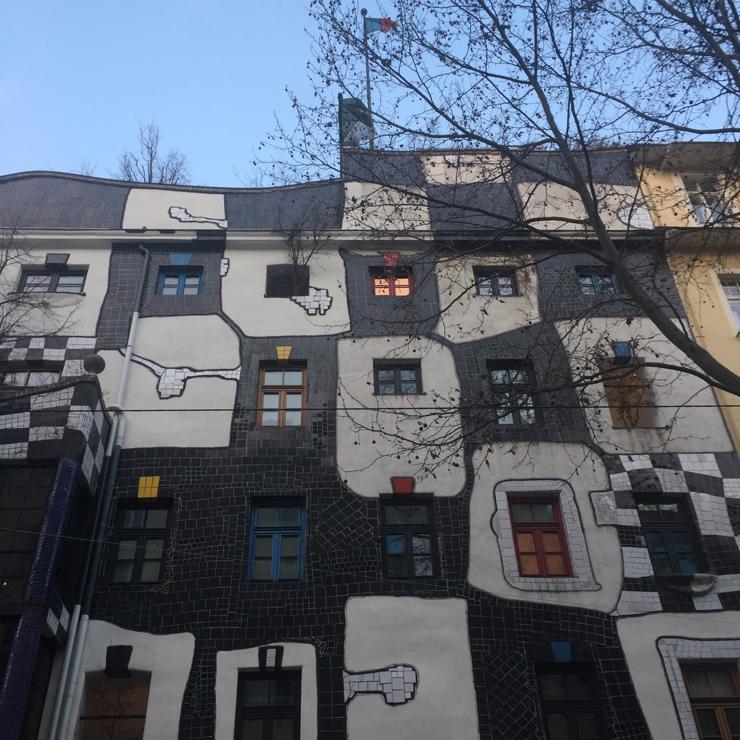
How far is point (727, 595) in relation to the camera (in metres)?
9.92

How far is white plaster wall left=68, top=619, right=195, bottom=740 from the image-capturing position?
8828mm

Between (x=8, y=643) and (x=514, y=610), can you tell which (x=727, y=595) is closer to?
(x=514, y=610)

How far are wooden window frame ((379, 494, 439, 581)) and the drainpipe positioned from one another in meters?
3.62

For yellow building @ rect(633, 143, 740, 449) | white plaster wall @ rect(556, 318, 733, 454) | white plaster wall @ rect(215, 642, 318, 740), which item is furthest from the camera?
yellow building @ rect(633, 143, 740, 449)

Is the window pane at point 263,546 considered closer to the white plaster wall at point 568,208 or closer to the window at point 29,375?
the window at point 29,375

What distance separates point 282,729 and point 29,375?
255 inches

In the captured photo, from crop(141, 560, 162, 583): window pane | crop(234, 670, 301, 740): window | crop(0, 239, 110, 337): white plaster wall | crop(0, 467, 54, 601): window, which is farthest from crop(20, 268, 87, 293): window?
crop(234, 670, 301, 740): window

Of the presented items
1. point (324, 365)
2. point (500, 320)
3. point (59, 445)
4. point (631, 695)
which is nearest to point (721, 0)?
point (500, 320)

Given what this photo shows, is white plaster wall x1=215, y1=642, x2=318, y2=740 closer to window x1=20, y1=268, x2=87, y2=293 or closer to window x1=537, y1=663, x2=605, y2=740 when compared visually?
window x1=537, y1=663, x2=605, y2=740

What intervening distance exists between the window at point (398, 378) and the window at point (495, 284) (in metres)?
1.93

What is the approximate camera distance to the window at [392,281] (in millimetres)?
13094

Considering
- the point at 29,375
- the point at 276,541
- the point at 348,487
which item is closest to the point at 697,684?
Answer: the point at 348,487

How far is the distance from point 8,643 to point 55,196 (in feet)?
28.6

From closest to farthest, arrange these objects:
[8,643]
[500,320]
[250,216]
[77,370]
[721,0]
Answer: [8,643], [721,0], [77,370], [500,320], [250,216]
